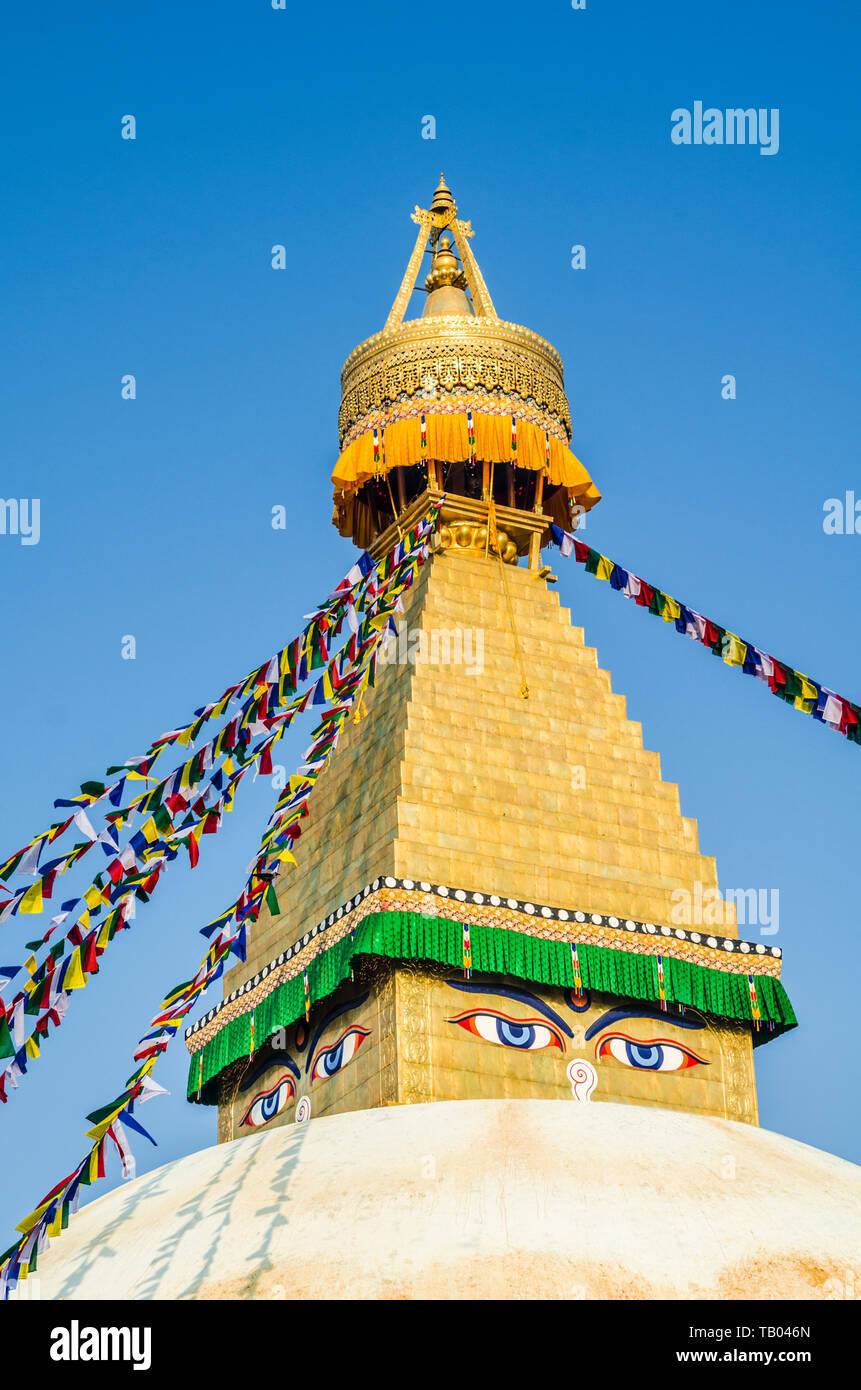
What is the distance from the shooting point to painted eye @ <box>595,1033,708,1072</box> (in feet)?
42.0

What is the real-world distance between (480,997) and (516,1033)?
14.4 inches

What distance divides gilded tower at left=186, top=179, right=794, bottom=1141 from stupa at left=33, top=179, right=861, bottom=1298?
27 mm

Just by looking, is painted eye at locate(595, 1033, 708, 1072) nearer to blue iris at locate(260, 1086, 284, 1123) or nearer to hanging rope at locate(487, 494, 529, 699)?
blue iris at locate(260, 1086, 284, 1123)

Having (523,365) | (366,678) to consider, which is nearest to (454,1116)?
(366,678)

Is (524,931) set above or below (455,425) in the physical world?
below

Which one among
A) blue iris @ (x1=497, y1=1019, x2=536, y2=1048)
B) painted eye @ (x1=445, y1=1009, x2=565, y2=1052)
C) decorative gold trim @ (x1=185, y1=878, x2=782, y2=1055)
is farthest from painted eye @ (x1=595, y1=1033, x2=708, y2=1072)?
decorative gold trim @ (x1=185, y1=878, x2=782, y2=1055)

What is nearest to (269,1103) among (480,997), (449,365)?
(480,997)

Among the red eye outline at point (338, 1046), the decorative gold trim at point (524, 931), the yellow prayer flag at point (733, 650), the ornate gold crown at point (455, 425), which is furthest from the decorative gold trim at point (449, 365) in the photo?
the red eye outline at point (338, 1046)

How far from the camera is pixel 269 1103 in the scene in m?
13.6

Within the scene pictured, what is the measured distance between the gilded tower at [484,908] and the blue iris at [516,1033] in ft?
0.05

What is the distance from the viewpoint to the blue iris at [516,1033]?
12438 mm

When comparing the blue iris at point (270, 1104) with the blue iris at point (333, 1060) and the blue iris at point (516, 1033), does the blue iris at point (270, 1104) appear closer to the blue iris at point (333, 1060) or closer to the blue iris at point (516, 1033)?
the blue iris at point (333, 1060)

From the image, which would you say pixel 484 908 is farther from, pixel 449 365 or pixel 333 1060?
pixel 449 365
